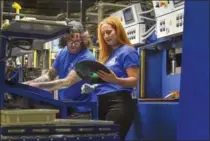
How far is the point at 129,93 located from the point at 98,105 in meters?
0.25

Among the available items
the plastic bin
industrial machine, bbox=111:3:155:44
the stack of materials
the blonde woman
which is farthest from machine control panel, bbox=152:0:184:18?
the plastic bin

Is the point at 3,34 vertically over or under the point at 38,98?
over

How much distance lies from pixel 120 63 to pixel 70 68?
1.94 ft

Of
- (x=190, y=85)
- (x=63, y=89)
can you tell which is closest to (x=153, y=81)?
(x=63, y=89)

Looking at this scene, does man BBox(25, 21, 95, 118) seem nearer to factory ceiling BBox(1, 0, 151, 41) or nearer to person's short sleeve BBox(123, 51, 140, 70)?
person's short sleeve BBox(123, 51, 140, 70)

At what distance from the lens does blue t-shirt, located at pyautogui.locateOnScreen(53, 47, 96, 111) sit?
3.04 meters

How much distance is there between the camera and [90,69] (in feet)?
7.68

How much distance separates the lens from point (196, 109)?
4.89 ft

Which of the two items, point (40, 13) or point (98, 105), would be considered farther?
point (40, 13)

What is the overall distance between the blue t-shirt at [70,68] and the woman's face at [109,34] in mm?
259

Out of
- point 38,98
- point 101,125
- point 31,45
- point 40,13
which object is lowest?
point 101,125

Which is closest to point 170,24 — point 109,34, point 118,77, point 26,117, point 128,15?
point 128,15

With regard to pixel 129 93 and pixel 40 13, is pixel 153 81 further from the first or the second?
pixel 40 13

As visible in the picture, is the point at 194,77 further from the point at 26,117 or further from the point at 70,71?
the point at 70,71
